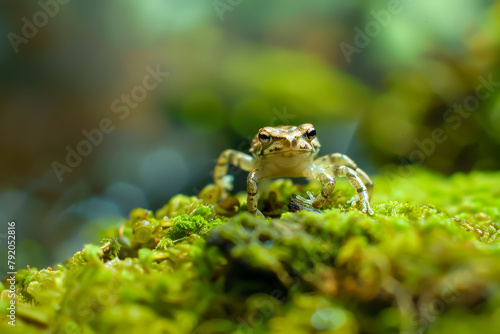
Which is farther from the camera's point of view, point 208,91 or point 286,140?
point 208,91

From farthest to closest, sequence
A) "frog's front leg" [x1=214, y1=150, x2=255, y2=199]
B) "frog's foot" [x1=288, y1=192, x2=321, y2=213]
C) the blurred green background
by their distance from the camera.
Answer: the blurred green background → "frog's front leg" [x1=214, y1=150, x2=255, y2=199] → "frog's foot" [x1=288, y1=192, x2=321, y2=213]

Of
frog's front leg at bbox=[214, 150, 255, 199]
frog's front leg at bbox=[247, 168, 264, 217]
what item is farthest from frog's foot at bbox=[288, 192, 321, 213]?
frog's front leg at bbox=[214, 150, 255, 199]

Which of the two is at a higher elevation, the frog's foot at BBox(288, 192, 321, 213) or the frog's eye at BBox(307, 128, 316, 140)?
the frog's eye at BBox(307, 128, 316, 140)

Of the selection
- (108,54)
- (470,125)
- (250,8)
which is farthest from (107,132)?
(470,125)

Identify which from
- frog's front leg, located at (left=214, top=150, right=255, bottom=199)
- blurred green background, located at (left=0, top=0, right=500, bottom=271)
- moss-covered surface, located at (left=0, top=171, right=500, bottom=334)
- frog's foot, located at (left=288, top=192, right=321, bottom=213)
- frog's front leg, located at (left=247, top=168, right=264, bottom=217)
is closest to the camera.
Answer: moss-covered surface, located at (left=0, top=171, right=500, bottom=334)

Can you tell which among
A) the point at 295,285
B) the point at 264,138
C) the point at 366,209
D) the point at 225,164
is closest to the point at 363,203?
the point at 366,209

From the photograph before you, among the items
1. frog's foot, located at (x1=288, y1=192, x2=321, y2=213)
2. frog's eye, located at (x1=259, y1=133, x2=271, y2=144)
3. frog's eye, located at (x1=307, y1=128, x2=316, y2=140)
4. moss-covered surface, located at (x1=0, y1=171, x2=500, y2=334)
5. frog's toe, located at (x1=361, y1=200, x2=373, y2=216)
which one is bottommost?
moss-covered surface, located at (x1=0, y1=171, x2=500, y2=334)

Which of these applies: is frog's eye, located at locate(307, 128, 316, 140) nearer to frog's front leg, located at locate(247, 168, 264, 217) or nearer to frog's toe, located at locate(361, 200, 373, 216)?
frog's front leg, located at locate(247, 168, 264, 217)

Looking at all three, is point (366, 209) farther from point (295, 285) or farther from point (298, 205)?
point (295, 285)
